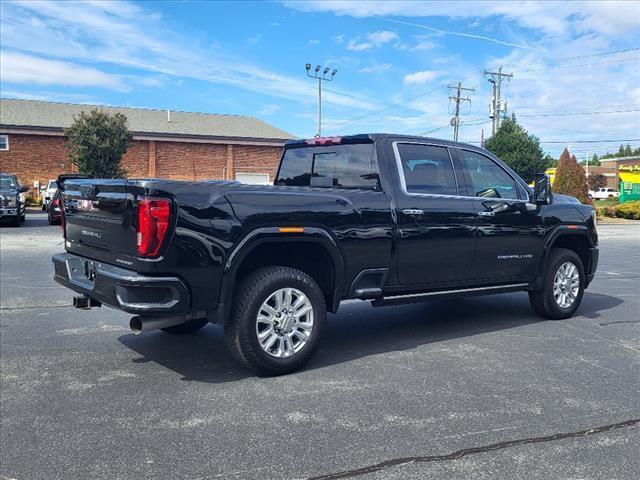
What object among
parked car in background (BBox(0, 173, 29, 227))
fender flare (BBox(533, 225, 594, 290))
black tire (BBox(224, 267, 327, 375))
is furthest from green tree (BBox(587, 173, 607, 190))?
black tire (BBox(224, 267, 327, 375))

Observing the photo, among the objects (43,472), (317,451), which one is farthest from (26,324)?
(317,451)

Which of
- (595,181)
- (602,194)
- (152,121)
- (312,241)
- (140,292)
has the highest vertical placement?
(152,121)

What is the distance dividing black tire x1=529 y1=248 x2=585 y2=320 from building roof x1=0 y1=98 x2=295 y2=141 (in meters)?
37.8

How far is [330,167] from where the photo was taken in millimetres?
6070

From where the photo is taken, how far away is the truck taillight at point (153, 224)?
166 inches

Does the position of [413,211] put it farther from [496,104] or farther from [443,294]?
[496,104]

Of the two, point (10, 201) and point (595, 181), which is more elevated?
point (595, 181)

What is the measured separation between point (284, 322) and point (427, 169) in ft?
7.22

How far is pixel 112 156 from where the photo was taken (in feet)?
117

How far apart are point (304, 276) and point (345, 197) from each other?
80 cm

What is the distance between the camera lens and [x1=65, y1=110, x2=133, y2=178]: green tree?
115ft

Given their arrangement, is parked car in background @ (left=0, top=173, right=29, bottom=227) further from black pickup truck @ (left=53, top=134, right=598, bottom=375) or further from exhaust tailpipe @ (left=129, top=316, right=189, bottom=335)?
exhaust tailpipe @ (left=129, top=316, right=189, bottom=335)

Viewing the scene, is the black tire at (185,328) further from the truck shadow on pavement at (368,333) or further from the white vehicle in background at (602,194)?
the white vehicle in background at (602,194)

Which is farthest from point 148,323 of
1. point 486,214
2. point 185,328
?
point 486,214
